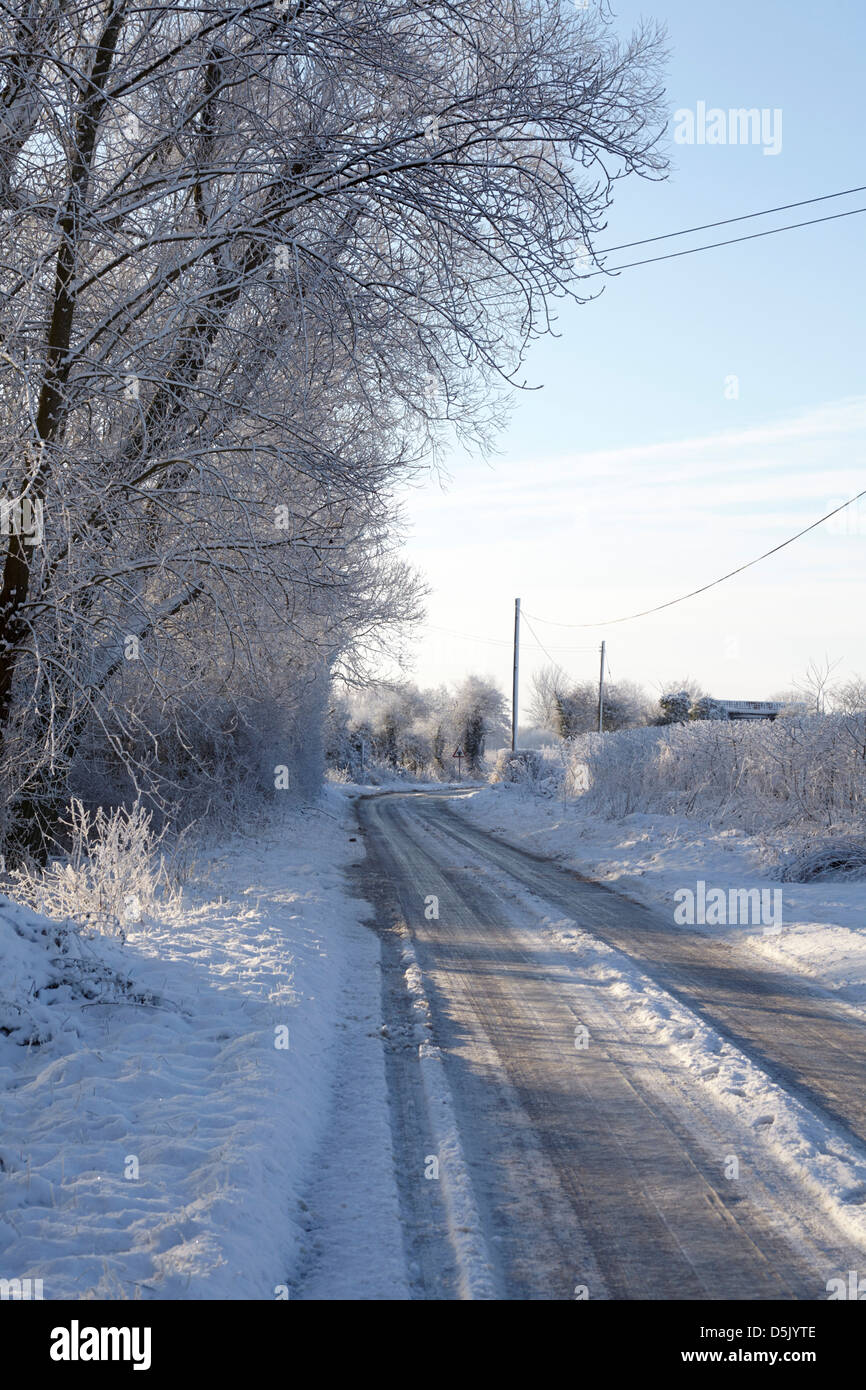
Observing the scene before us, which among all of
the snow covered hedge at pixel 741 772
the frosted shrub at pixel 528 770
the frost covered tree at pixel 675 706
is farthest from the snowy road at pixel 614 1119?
the frost covered tree at pixel 675 706

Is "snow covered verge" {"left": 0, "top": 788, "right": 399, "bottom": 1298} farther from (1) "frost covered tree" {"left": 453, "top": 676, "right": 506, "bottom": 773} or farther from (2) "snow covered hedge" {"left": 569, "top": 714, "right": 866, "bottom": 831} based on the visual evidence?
(1) "frost covered tree" {"left": 453, "top": 676, "right": 506, "bottom": 773}

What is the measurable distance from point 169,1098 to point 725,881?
9530 mm

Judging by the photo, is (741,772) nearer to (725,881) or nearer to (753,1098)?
(725,881)

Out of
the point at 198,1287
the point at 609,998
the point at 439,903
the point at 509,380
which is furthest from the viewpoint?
the point at 439,903

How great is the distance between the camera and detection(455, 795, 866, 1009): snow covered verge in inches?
352

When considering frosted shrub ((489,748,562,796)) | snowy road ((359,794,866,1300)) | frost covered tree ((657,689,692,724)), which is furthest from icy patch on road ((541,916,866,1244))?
frost covered tree ((657,689,692,724))

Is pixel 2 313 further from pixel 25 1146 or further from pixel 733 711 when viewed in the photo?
pixel 733 711

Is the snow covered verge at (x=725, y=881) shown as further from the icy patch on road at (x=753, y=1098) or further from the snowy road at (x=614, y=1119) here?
the icy patch on road at (x=753, y=1098)

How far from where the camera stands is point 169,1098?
483 cm

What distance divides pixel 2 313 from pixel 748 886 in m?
10.6

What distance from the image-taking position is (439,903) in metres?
11.7

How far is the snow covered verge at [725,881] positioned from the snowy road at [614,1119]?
0.61 meters
